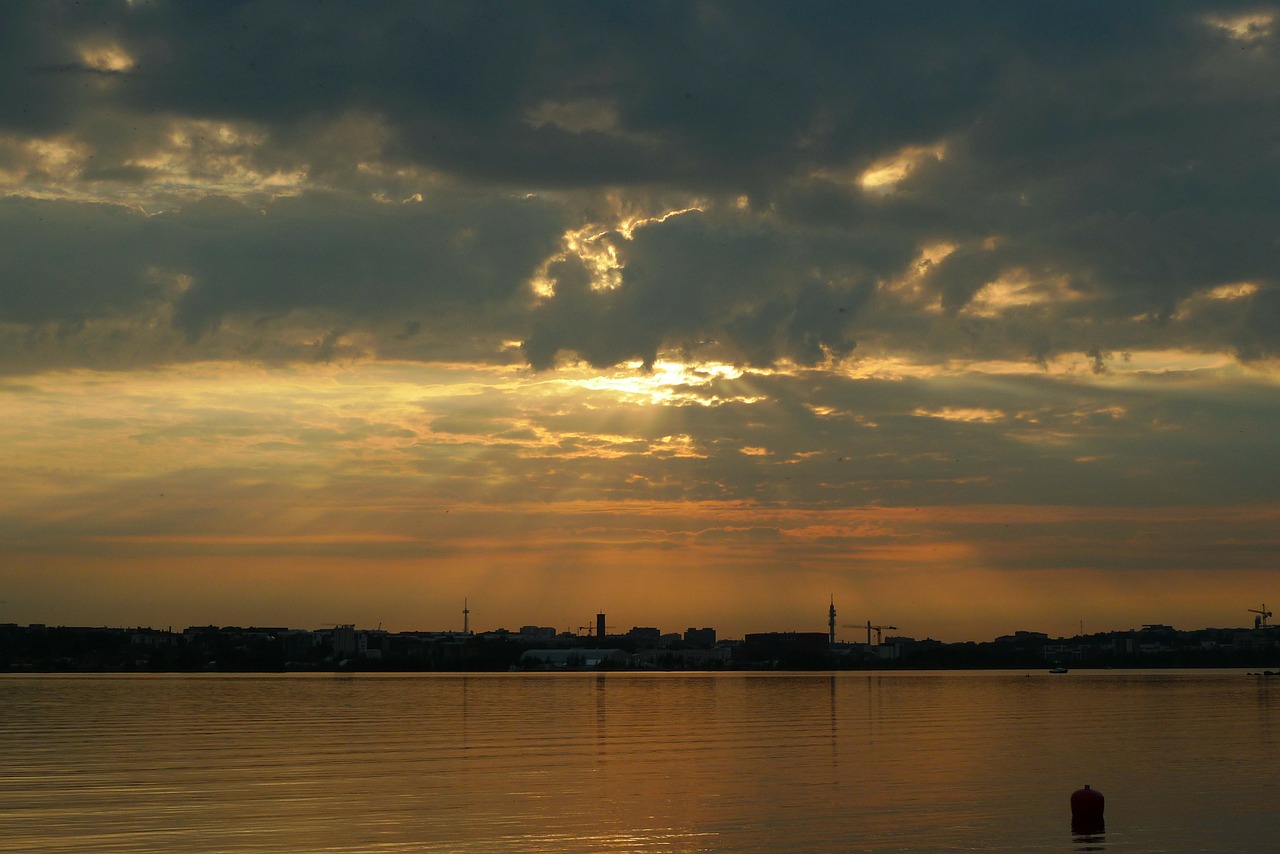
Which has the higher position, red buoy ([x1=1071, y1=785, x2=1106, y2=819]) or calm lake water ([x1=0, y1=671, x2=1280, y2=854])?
red buoy ([x1=1071, y1=785, x2=1106, y2=819])

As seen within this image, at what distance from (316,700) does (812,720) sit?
64.9 m

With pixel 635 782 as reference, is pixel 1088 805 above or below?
above

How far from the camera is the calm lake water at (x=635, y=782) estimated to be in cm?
4153

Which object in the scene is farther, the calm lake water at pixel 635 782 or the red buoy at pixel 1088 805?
the red buoy at pixel 1088 805

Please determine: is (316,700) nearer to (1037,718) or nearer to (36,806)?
(1037,718)

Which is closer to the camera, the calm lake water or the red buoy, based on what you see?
the calm lake water

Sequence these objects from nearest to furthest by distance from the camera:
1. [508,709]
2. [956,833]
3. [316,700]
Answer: [956,833]
[508,709]
[316,700]

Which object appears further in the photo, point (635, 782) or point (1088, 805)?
point (635, 782)

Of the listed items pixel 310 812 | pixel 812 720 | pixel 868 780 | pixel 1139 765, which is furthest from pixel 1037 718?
pixel 310 812

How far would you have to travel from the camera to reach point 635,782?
56844 millimetres

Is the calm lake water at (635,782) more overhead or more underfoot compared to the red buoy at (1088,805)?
more underfoot

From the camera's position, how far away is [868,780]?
5753 centimetres

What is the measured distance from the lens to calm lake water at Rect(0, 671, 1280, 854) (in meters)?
41.5

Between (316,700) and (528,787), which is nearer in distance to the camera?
(528,787)
